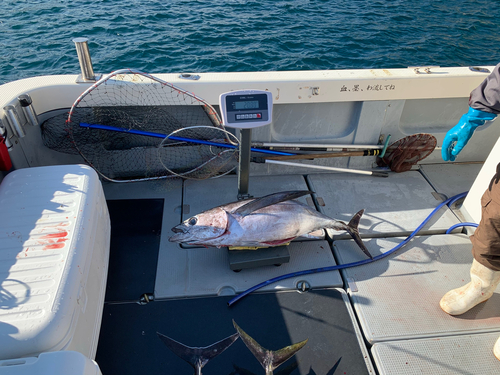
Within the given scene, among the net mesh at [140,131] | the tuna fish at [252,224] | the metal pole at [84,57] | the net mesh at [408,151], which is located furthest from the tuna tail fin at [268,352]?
the metal pole at [84,57]

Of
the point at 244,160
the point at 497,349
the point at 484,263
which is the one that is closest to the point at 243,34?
the point at 244,160

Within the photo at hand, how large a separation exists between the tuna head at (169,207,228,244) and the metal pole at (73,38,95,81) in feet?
5.30

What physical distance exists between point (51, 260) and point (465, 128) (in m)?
2.91

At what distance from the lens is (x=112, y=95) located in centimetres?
293

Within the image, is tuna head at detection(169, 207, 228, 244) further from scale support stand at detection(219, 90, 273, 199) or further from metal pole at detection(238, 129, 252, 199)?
scale support stand at detection(219, 90, 273, 199)

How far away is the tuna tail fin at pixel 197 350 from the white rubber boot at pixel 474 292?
1.51 meters

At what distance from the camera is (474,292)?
2.23 m

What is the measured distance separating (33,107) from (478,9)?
13.8 metres

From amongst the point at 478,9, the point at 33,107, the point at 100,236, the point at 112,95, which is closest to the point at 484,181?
the point at 100,236

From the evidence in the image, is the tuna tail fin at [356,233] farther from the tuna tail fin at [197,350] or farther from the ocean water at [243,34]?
the ocean water at [243,34]

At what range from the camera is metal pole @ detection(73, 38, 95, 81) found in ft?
9.20

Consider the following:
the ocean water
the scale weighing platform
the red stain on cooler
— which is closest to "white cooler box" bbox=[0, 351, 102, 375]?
the red stain on cooler

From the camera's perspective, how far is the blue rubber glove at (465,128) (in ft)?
7.73

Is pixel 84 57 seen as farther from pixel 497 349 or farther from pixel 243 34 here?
pixel 243 34
